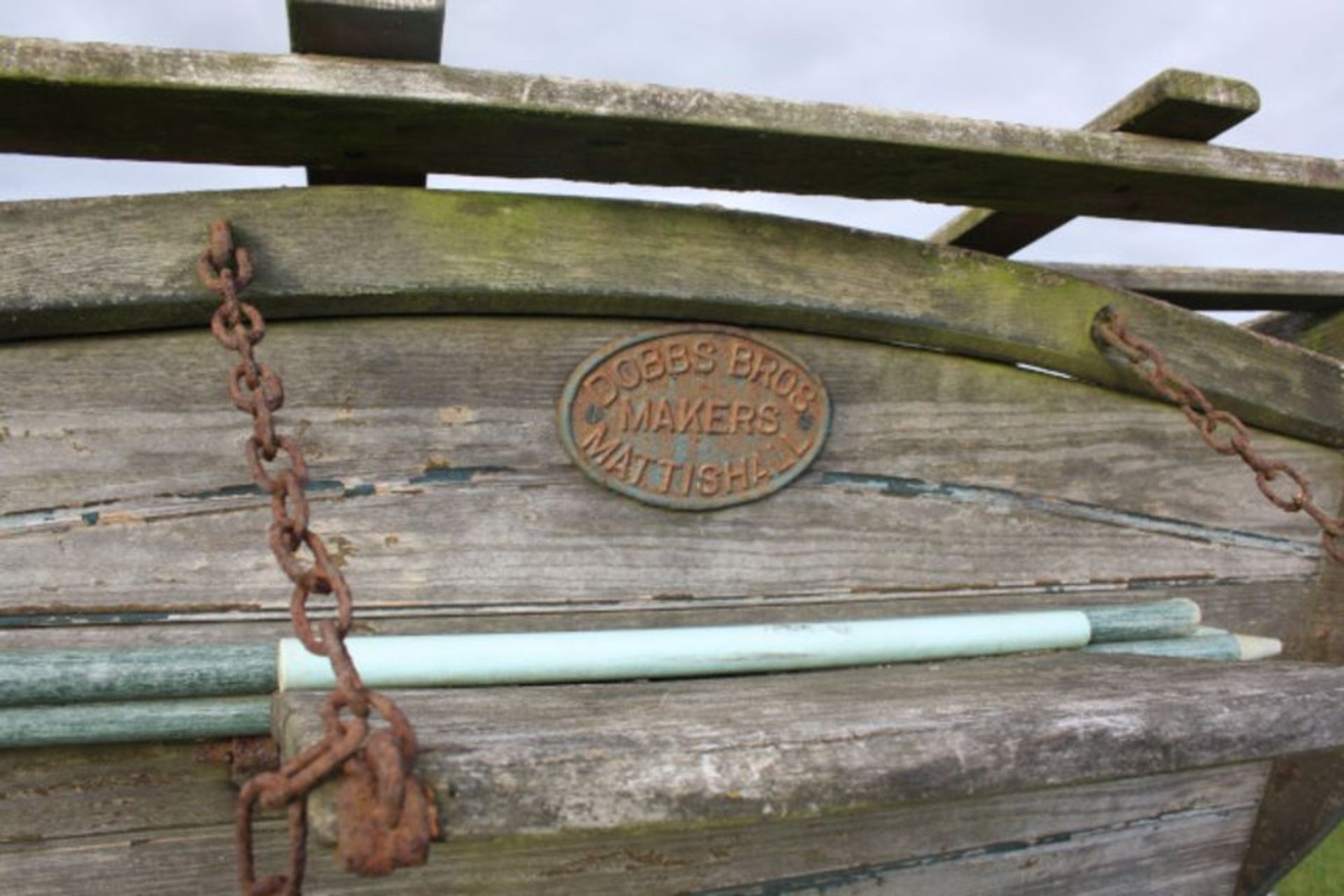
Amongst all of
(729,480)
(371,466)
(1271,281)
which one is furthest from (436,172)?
(1271,281)

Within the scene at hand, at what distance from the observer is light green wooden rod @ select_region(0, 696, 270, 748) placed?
4.91ft

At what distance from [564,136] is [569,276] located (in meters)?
0.22

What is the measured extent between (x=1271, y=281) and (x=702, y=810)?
7.66 ft

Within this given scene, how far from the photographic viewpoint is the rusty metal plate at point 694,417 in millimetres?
1820

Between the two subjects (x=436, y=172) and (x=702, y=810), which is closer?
(x=702, y=810)

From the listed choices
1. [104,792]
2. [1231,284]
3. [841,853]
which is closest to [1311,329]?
[1231,284]

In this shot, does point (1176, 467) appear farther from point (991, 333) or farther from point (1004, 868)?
point (1004, 868)

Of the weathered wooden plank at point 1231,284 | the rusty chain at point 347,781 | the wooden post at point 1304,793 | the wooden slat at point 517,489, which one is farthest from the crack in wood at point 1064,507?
the rusty chain at point 347,781

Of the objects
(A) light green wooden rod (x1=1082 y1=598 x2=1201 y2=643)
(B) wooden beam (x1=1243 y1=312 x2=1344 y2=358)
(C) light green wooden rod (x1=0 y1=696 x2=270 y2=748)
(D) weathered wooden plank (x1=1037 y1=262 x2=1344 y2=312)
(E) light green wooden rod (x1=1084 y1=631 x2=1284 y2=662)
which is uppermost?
(D) weathered wooden plank (x1=1037 y1=262 x2=1344 y2=312)

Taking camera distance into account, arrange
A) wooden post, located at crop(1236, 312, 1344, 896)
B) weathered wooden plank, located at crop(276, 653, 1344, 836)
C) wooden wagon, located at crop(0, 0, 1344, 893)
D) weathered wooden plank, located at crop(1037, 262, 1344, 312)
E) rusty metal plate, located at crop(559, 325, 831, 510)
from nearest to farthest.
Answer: weathered wooden plank, located at crop(276, 653, 1344, 836) < wooden wagon, located at crop(0, 0, 1344, 893) < rusty metal plate, located at crop(559, 325, 831, 510) < wooden post, located at crop(1236, 312, 1344, 896) < weathered wooden plank, located at crop(1037, 262, 1344, 312)

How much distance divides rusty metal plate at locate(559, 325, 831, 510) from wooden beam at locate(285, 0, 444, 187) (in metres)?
0.56

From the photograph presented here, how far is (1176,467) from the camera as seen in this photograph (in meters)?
2.28

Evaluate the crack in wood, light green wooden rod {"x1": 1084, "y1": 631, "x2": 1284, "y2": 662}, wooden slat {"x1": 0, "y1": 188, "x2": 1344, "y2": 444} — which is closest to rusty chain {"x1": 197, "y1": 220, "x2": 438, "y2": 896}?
wooden slat {"x1": 0, "y1": 188, "x2": 1344, "y2": 444}

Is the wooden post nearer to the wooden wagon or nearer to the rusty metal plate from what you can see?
the wooden wagon
